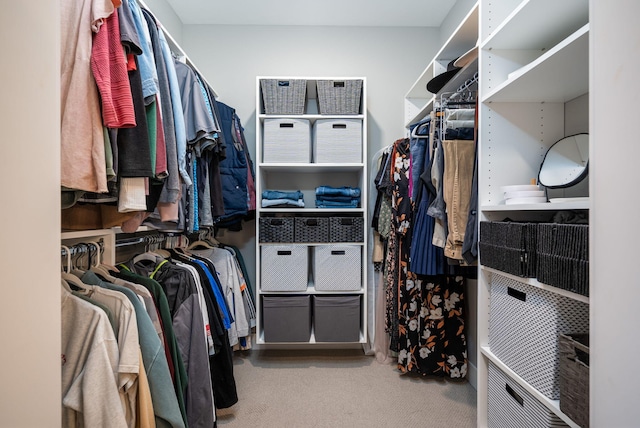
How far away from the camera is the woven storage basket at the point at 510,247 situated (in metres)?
1.00

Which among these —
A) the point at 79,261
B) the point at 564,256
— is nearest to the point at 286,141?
the point at 79,261

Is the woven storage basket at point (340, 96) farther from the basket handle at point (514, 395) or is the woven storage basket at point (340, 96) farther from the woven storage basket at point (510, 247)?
the basket handle at point (514, 395)

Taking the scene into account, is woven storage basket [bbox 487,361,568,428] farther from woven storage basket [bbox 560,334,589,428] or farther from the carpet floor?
the carpet floor

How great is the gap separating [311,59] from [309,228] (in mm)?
1418

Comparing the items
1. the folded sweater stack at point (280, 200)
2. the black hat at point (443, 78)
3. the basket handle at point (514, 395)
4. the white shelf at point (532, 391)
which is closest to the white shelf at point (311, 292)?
the folded sweater stack at point (280, 200)

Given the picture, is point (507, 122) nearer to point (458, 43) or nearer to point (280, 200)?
point (458, 43)

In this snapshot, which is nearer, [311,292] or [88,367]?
[88,367]

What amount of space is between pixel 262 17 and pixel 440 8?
136 cm

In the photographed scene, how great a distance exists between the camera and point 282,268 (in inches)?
86.4

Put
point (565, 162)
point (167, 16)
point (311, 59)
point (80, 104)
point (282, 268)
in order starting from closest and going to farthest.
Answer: point (80, 104) → point (565, 162) → point (282, 268) → point (167, 16) → point (311, 59)

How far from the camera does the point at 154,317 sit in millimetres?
1143

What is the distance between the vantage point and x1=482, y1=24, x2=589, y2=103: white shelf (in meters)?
0.90
